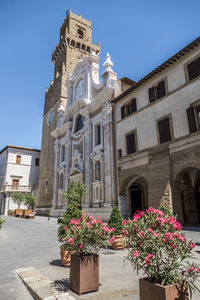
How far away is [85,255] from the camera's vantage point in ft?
14.5

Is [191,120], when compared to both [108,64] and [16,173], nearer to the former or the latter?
[108,64]

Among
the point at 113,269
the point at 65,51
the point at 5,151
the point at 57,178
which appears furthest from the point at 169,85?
the point at 5,151

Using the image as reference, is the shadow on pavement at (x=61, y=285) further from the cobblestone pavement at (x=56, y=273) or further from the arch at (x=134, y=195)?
the arch at (x=134, y=195)

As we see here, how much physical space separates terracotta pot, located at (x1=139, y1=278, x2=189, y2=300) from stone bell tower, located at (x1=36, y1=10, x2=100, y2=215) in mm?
29677

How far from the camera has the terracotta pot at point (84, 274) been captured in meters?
4.18

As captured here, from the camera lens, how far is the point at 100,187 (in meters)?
20.5

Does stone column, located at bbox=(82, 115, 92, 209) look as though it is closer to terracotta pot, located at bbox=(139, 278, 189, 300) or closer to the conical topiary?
the conical topiary

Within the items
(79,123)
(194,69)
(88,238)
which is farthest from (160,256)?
(79,123)

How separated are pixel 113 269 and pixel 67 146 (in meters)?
23.1

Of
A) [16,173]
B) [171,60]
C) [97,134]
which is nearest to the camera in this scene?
[171,60]

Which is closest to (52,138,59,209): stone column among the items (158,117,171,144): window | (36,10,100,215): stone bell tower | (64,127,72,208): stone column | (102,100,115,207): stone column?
(36,10,100,215): stone bell tower

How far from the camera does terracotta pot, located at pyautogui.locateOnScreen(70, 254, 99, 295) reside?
4176mm

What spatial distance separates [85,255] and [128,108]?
16.1 meters

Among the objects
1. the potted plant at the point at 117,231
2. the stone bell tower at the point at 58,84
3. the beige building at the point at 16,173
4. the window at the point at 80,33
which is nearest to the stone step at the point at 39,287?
the potted plant at the point at 117,231
